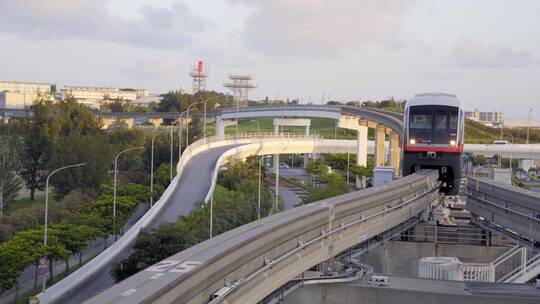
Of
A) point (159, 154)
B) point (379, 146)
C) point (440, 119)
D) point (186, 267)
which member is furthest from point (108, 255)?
point (379, 146)

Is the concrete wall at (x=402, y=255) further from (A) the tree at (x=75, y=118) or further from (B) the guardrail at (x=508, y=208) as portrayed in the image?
(A) the tree at (x=75, y=118)

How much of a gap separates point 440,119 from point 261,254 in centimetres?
1904

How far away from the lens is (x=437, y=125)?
1194 inches

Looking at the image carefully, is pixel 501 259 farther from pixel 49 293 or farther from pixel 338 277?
pixel 49 293

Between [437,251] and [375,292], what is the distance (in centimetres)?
1037

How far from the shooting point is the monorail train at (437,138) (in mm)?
30234

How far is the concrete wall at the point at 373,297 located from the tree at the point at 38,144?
52388 millimetres

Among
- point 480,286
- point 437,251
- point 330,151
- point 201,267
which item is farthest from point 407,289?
point 330,151

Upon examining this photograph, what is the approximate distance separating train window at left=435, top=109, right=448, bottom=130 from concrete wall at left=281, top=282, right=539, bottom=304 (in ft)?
47.7

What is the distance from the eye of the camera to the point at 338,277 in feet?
53.0

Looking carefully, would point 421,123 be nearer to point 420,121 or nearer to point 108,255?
point 420,121

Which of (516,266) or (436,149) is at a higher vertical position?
(436,149)

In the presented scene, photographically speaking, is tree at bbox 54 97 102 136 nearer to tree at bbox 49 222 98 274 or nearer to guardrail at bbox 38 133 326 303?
guardrail at bbox 38 133 326 303

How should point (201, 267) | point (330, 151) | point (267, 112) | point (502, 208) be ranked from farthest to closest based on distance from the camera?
point (267, 112) < point (330, 151) < point (502, 208) < point (201, 267)
